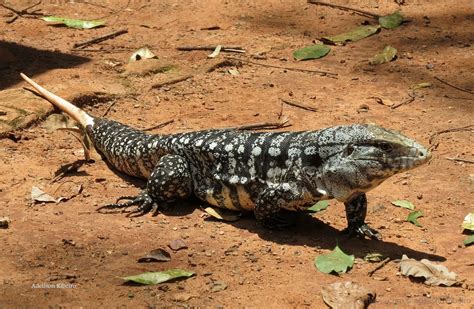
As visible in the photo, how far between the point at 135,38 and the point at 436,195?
19.0 ft

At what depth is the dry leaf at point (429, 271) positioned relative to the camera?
575 cm

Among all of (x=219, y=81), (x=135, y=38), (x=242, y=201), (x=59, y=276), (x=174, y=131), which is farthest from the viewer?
(x=135, y=38)

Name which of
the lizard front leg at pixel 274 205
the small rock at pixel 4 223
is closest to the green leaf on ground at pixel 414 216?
the lizard front leg at pixel 274 205

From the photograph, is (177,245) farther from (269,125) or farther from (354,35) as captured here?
(354,35)

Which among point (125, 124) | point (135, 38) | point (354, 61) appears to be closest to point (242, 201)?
point (125, 124)

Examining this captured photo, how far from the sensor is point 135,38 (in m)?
11.6

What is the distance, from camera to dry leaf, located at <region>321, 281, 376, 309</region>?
Answer: 539 cm

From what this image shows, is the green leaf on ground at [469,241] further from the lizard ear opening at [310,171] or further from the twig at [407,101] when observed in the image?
the twig at [407,101]

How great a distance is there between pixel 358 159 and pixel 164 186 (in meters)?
1.87

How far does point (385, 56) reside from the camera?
10.7 meters

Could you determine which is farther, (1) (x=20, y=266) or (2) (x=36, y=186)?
(2) (x=36, y=186)

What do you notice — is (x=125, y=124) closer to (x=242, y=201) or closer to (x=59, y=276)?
(x=242, y=201)

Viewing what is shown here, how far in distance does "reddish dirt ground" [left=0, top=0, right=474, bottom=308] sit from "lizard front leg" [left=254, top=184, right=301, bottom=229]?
10 centimetres

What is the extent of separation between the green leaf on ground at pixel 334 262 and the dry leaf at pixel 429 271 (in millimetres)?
400
